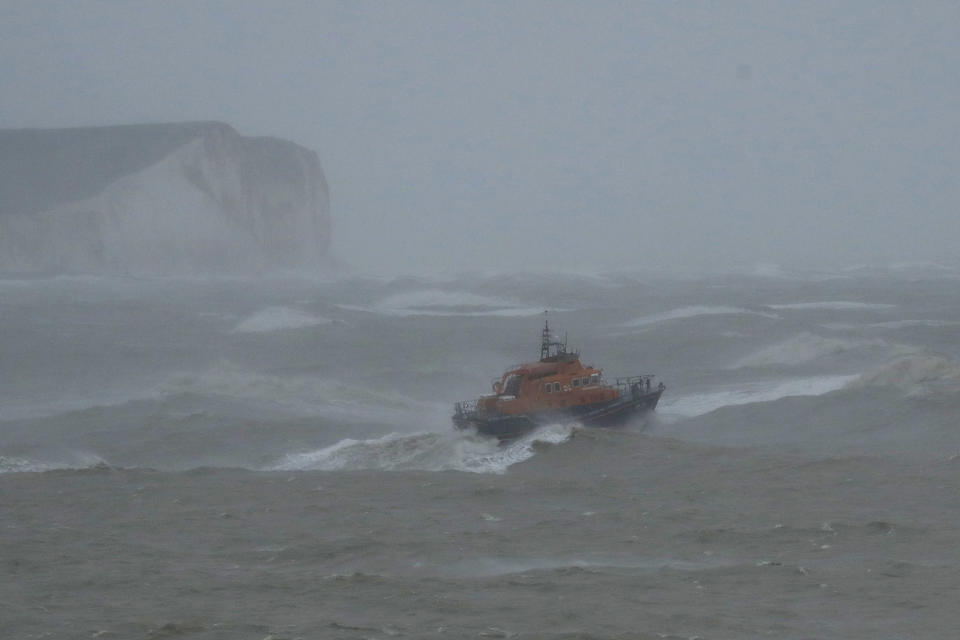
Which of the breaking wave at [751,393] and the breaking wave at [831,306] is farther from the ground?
the breaking wave at [831,306]

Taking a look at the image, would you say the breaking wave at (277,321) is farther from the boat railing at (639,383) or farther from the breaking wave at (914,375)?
the breaking wave at (914,375)

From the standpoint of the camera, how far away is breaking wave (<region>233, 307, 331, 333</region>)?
5328 cm

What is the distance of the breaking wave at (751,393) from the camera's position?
29656 mm

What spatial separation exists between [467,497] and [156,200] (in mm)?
81897

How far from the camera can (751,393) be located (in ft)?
102

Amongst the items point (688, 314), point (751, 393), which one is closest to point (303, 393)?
point (751, 393)

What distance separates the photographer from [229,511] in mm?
17078

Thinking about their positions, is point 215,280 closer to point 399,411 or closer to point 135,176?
point 135,176

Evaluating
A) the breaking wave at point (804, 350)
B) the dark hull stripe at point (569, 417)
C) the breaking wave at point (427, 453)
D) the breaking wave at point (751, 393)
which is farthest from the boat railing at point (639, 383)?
the breaking wave at point (804, 350)

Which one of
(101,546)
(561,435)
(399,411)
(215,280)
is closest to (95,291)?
(215,280)

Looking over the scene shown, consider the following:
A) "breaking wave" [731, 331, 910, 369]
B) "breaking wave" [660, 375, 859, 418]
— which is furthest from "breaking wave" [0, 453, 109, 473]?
"breaking wave" [731, 331, 910, 369]

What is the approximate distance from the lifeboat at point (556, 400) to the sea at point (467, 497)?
51 centimetres

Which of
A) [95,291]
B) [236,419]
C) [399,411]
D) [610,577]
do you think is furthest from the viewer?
[95,291]

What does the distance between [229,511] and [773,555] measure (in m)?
7.50
